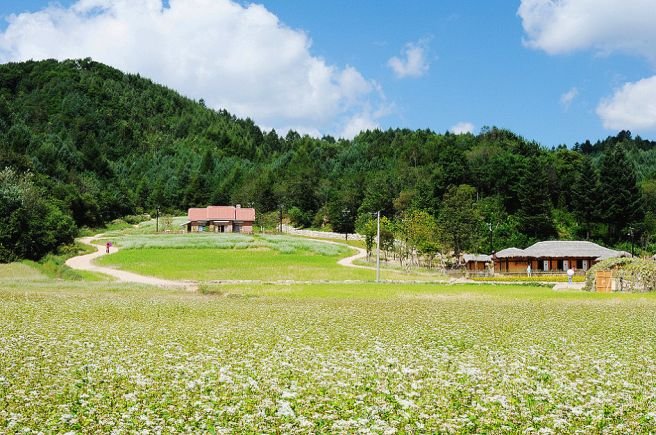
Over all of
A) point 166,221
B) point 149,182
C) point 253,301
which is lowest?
point 253,301

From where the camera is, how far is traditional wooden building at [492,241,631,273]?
80625 millimetres

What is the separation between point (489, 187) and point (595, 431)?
12245 centimetres

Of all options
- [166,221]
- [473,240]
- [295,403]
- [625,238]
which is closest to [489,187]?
[625,238]

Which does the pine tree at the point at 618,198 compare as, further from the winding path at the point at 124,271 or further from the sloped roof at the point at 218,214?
the sloped roof at the point at 218,214

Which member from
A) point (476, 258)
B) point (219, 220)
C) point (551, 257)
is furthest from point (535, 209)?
point (219, 220)

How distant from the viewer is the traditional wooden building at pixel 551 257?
8062 cm

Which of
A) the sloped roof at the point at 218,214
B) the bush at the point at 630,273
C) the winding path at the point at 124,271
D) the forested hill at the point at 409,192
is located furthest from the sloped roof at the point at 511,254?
the sloped roof at the point at 218,214

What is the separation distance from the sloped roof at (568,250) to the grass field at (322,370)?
50.2 meters

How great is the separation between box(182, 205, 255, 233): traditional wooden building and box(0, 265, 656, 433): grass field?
108977 millimetres

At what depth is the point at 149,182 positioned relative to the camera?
656 ft

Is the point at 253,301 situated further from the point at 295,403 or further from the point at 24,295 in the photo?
the point at 295,403

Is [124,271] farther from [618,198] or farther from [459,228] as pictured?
[618,198]

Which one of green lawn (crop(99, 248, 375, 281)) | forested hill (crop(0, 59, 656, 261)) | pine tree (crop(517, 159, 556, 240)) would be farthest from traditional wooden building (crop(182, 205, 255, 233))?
pine tree (crop(517, 159, 556, 240))

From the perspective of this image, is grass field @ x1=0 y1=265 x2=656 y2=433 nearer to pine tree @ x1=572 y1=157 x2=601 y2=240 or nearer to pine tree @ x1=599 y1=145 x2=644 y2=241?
pine tree @ x1=599 y1=145 x2=644 y2=241
